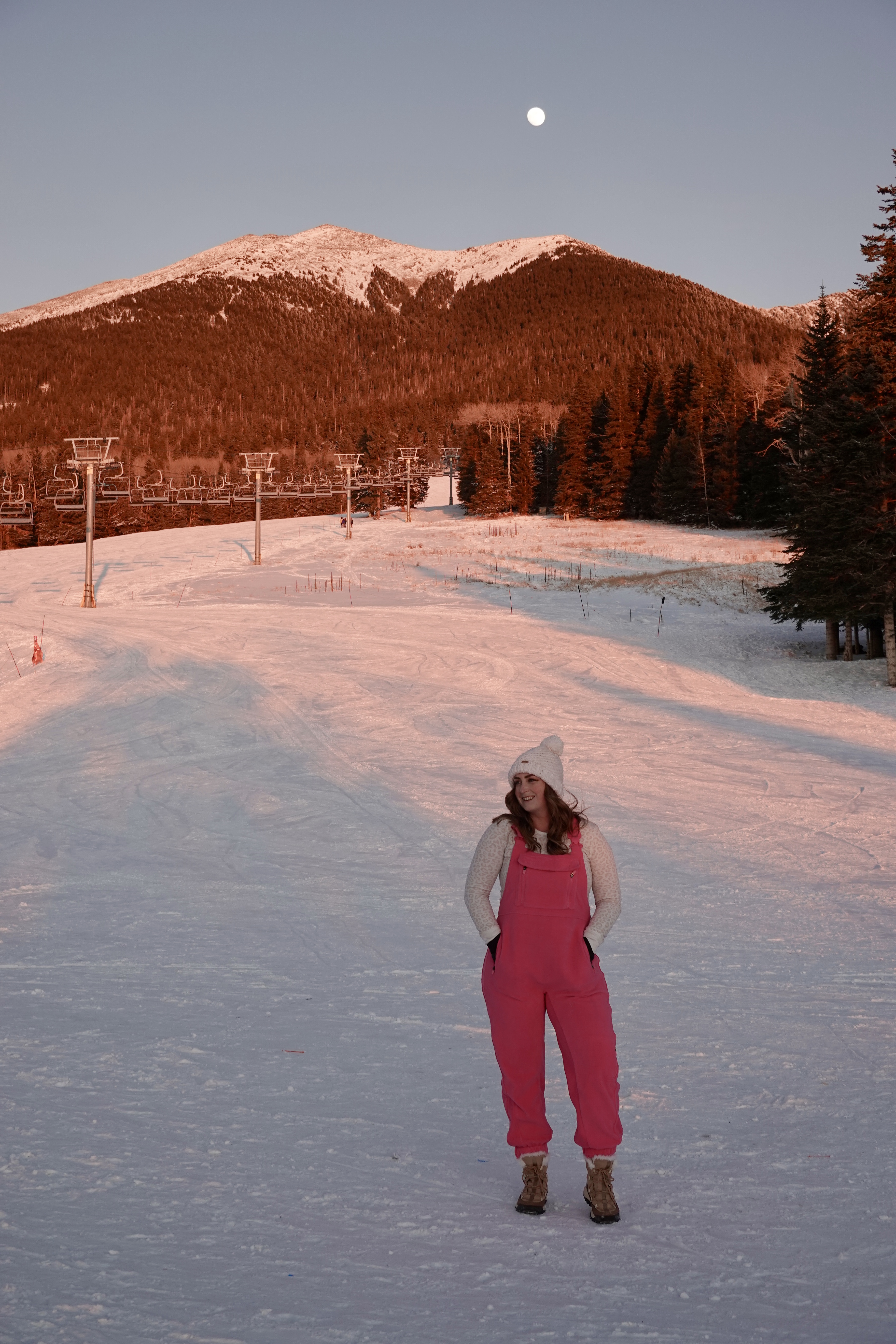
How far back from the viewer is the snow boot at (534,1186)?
4.11 meters

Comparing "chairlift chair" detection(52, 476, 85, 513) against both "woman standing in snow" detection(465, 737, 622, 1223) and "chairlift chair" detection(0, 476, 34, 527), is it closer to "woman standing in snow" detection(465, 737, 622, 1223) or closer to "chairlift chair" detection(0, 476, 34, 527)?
"chairlift chair" detection(0, 476, 34, 527)

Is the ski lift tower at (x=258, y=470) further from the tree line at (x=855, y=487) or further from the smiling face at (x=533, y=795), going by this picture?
the smiling face at (x=533, y=795)

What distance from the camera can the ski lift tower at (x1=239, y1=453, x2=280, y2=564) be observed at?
157 feet

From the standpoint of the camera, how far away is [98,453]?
112 ft

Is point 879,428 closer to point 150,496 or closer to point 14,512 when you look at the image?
point 14,512

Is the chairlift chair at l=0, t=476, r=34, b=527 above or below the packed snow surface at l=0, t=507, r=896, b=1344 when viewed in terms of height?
above

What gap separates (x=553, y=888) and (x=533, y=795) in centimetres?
38

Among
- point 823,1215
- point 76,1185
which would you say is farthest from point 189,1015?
point 823,1215

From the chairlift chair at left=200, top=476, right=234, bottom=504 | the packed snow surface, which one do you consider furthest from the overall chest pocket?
the chairlift chair at left=200, top=476, right=234, bottom=504

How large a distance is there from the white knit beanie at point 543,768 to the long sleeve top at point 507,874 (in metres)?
0.22

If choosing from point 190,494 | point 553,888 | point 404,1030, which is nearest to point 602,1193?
point 553,888

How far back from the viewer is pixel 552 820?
12.9 ft

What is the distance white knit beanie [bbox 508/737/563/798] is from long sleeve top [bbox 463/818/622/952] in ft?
0.71

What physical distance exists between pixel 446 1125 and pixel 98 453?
3300cm
